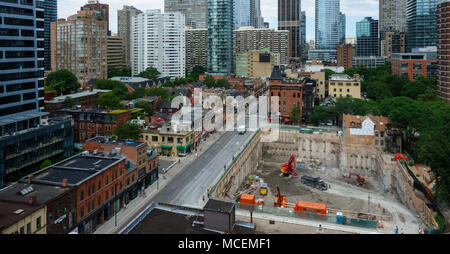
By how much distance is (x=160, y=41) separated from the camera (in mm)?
184500

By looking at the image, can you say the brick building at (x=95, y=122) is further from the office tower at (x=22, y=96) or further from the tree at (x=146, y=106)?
the tree at (x=146, y=106)

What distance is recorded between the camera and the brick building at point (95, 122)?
3044 inches

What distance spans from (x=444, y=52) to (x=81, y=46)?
130816mm

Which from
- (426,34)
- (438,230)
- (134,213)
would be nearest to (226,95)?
(134,213)

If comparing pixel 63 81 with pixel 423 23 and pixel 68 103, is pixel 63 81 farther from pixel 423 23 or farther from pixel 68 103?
pixel 423 23

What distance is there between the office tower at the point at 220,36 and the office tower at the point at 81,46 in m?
55.4

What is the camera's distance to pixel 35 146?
59625 mm

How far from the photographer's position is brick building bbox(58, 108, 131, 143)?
77.3 meters

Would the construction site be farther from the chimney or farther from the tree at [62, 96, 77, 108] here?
the tree at [62, 96, 77, 108]

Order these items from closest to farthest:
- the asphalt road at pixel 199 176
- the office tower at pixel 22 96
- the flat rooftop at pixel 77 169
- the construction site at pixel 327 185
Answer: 1. the flat rooftop at pixel 77 169
2. the construction site at pixel 327 185
3. the asphalt road at pixel 199 176
4. the office tower at pixel 22 96

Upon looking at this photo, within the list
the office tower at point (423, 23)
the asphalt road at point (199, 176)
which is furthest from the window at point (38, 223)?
the office tower at point (423, 23)

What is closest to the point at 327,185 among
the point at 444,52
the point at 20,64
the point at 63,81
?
the point at 20,64

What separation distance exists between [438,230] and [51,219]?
40.9m

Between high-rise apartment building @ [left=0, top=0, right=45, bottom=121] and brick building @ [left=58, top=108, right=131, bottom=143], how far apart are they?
9.05m
